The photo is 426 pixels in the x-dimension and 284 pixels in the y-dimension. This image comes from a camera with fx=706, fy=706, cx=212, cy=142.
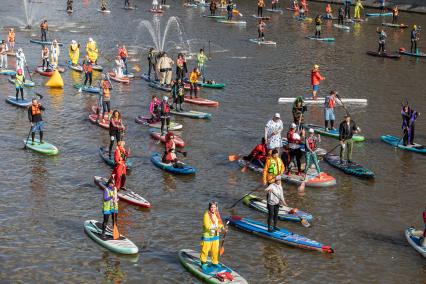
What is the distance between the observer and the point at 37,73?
4984 cm

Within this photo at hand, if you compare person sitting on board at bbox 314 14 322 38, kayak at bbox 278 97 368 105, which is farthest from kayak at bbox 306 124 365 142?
person sitting on board at bbox 314 14 322 38

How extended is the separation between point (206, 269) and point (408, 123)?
17632mm

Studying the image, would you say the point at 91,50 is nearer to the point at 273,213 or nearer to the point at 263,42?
the point at 263,42

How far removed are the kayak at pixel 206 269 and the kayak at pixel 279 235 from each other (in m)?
2.83

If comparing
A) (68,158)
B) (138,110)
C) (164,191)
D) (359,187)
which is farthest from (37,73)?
A: (359,187)

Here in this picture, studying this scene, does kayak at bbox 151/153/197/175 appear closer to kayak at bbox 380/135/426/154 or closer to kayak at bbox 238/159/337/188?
kayak at bbox 238/159/337/188

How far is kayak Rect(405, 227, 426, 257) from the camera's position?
22.9 metres

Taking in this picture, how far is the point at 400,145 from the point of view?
35.1 metres

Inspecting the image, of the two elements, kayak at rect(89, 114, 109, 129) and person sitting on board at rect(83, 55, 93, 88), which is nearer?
kayak at rect(89, 114, 109, 129)

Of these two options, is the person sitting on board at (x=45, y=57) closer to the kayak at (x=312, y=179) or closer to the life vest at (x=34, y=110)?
the life vest at (x=34, y=110)

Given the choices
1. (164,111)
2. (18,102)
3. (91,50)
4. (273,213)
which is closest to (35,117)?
(164,111)

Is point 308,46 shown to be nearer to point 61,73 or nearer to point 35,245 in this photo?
point 61,73

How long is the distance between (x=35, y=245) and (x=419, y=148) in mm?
19997

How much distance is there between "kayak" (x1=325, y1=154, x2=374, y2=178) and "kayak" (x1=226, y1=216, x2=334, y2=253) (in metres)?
7.71
